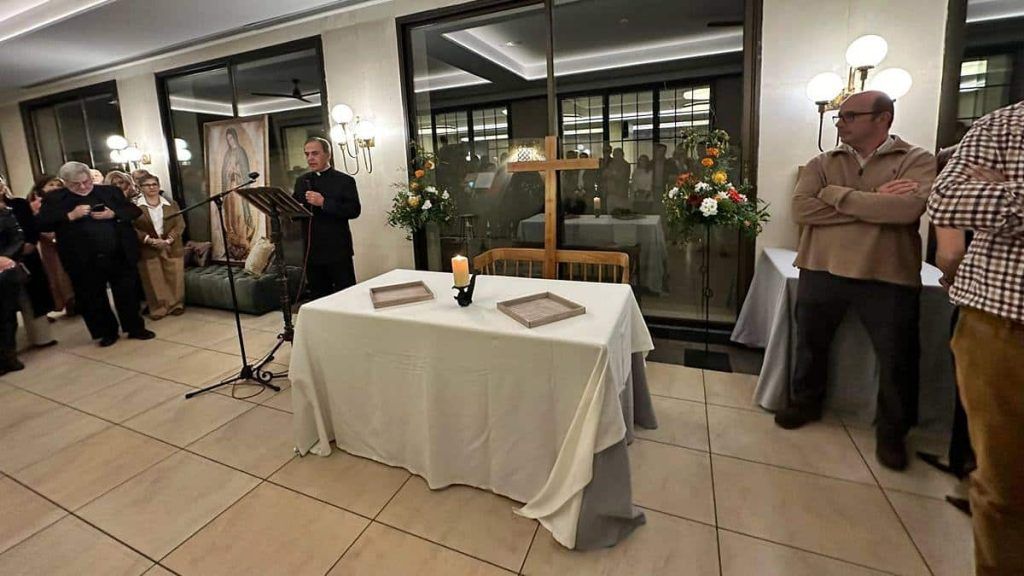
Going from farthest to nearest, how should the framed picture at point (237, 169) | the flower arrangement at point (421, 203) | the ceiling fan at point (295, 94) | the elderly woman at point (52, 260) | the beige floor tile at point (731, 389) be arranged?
the framed picture at point (237, 169) → the ceiling fan at point (295, 94) → the elderly woman at point (52, 260) → the flower arrangement at point (421, 203) → the beige floor tile at point (731, 389)

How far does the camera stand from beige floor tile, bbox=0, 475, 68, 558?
1.78 metres

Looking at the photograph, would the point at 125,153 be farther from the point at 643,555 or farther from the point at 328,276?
the point at 643,555

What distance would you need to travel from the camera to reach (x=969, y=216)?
1.12 m

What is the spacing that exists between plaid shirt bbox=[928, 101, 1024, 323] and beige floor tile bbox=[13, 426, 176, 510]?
3210mm

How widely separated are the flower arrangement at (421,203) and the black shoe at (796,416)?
2867 millimetres

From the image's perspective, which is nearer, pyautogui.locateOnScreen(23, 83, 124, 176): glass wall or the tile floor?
the tile floor

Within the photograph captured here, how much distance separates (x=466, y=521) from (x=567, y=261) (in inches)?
72.5

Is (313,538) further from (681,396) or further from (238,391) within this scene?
(681,396)

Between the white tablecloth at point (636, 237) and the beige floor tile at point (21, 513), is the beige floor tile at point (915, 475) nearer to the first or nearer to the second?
the white tablecloth at point (636, 237)

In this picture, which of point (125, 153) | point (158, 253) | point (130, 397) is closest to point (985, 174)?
point (130, 397)

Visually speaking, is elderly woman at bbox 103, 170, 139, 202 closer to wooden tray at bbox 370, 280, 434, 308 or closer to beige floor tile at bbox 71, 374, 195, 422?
beige floor tile at bbox 71, 374, 195, 422

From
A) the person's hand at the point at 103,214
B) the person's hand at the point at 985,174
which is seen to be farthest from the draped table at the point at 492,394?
the person's hand at the point at 103,214

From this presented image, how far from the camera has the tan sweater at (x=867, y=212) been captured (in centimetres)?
181

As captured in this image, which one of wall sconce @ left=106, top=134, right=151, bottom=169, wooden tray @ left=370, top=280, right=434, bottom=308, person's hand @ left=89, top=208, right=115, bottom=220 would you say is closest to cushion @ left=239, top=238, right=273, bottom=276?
person's hand @ left=89, top=208, right=115, bottom=220
